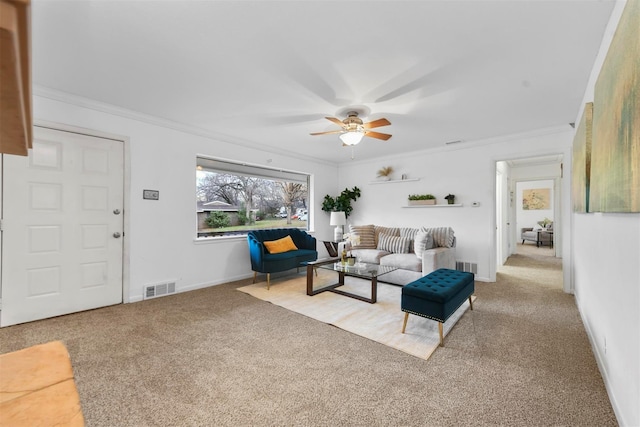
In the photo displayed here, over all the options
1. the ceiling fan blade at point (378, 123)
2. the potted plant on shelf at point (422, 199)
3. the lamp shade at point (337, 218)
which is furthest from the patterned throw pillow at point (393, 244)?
the ceiling fan blade at point (378, 123)

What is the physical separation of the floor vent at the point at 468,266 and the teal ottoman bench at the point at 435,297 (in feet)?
7.04

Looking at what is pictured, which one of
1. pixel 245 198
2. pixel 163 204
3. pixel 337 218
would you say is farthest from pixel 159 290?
pixel 337 218

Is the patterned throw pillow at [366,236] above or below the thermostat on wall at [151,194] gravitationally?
below

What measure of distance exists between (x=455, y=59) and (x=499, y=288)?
337 cm

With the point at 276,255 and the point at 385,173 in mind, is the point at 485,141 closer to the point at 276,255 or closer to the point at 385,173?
the point at 385,173

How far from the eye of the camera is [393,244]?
5062mm

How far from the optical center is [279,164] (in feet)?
18.3

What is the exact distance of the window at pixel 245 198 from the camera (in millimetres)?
4691

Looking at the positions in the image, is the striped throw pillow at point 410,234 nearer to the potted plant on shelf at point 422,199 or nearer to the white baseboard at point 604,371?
the potted plant on shelf at point 422,199

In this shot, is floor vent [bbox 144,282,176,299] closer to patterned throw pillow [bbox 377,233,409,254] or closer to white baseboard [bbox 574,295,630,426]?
patterned throw pillow [bbox 377,233,409,254]

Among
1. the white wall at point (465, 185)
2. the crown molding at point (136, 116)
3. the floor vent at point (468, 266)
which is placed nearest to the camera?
the crown molding at point (136, 116)

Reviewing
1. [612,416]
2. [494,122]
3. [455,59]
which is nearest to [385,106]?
[455,59]

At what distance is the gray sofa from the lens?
168 inches

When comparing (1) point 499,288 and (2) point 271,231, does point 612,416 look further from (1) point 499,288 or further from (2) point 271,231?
(2) point 271,231
